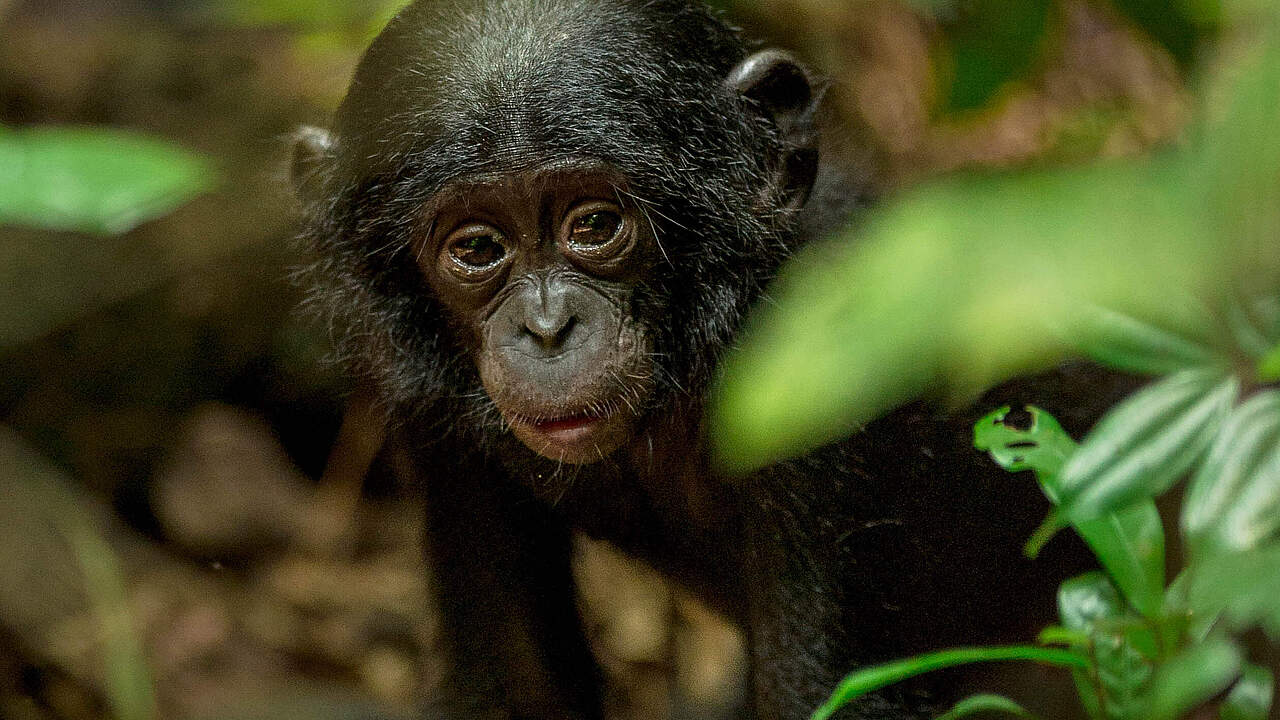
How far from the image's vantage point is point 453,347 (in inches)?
164

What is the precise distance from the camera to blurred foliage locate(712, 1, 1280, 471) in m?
1.08

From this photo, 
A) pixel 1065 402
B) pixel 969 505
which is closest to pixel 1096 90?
pixel 1065 402

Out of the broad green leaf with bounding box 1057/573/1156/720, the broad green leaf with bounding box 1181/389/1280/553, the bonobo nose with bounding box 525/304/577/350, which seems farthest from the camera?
the bonobo nose with bounding box 525/304/577/350

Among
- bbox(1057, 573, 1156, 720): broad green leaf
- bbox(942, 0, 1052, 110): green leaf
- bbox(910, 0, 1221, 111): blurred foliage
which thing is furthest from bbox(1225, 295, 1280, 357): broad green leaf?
bbox(942, 0, 1052, 110): green leaf

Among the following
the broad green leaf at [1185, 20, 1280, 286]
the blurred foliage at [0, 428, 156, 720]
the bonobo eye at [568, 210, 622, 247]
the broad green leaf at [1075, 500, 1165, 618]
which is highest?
the broad green leaf at [1185, 20, 1280, 286]

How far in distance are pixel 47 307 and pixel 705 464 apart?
3.99 m

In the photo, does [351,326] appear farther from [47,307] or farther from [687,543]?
[47,307]

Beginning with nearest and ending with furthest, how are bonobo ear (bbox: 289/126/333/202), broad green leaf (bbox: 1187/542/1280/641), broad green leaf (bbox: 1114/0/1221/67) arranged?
broad green leaf (bbox: 1187/542/1280/641)
broad green leaf (bbox: 1114/0/1221/67)
bonobo ear (bbox: 289/126/333/202)

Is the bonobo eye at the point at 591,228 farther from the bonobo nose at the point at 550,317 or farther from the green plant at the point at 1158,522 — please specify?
the green plant at the point at 1158,522

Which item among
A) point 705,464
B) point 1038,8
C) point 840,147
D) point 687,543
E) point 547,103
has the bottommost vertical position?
point 687,543

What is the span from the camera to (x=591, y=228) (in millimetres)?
3771

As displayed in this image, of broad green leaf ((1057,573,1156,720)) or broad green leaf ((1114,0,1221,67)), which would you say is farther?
broad green leaf ((1114,0,1221,67))

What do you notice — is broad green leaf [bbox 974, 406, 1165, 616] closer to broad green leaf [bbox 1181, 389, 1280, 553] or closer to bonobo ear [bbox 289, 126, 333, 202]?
broad green leaf [bbox 1181, 389, 1280, 553]

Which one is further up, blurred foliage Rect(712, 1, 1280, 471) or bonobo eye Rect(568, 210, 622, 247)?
blurred foliage Rect(712, 1, 1280, 471)
